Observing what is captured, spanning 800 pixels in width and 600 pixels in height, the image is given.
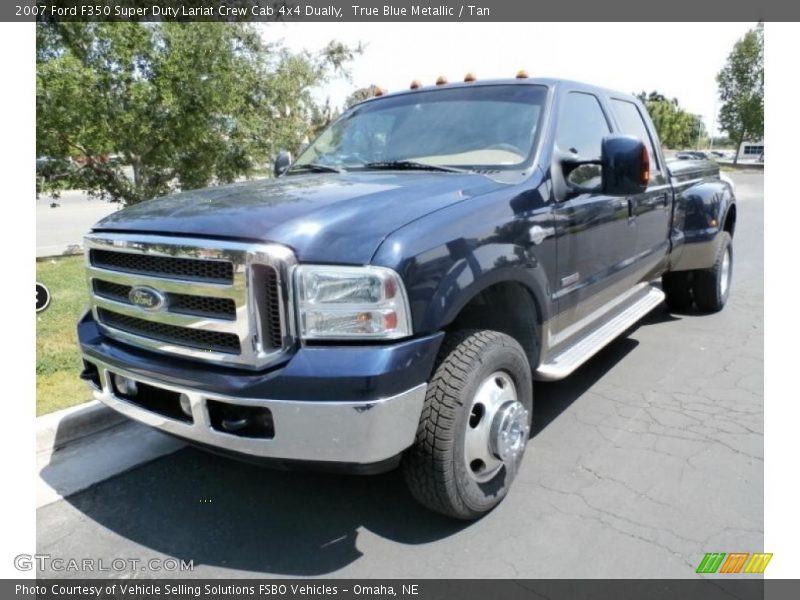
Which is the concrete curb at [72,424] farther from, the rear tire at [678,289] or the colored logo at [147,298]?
the rear tire at [678,289]

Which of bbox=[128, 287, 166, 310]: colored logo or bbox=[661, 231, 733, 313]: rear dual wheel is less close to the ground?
bbox=[128, 287, 166, 310]: colored logo

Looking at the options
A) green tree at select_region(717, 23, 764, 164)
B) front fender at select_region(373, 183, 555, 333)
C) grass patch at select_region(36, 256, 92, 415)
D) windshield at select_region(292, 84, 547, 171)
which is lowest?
grass patch at select_region(36, 256, 92, 415)

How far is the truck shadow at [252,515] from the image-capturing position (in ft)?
8.50

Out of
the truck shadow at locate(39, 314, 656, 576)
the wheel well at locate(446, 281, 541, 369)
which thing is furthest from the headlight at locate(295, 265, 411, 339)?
the truck shadow at locate(39, 314, 656, 576)

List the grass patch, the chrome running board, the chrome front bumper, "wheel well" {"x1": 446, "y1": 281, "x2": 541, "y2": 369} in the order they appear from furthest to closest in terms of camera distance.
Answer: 1. the grass patch
2. the chrome running board
3. "wheel well" {"x1": 446, "y1": 281, "x2": 541, "y2": 369}
4. the chrome front bumper

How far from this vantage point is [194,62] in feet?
22.8

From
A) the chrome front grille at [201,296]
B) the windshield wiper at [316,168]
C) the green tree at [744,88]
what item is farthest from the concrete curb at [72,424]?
the green tree at [744,88]

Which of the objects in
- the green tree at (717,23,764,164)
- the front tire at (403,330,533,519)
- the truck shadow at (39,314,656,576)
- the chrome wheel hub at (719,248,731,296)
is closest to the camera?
the front tire at (403,330,533,519)

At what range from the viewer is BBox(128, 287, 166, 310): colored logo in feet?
8.08

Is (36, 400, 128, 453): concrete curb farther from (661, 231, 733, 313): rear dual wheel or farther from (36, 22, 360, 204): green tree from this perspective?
(661, 231, 733, 313): rear dual wheel

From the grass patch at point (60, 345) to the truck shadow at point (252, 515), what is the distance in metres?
1.03

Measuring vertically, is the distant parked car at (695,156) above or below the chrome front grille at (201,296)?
above

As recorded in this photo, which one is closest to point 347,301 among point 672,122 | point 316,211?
point 316,211
